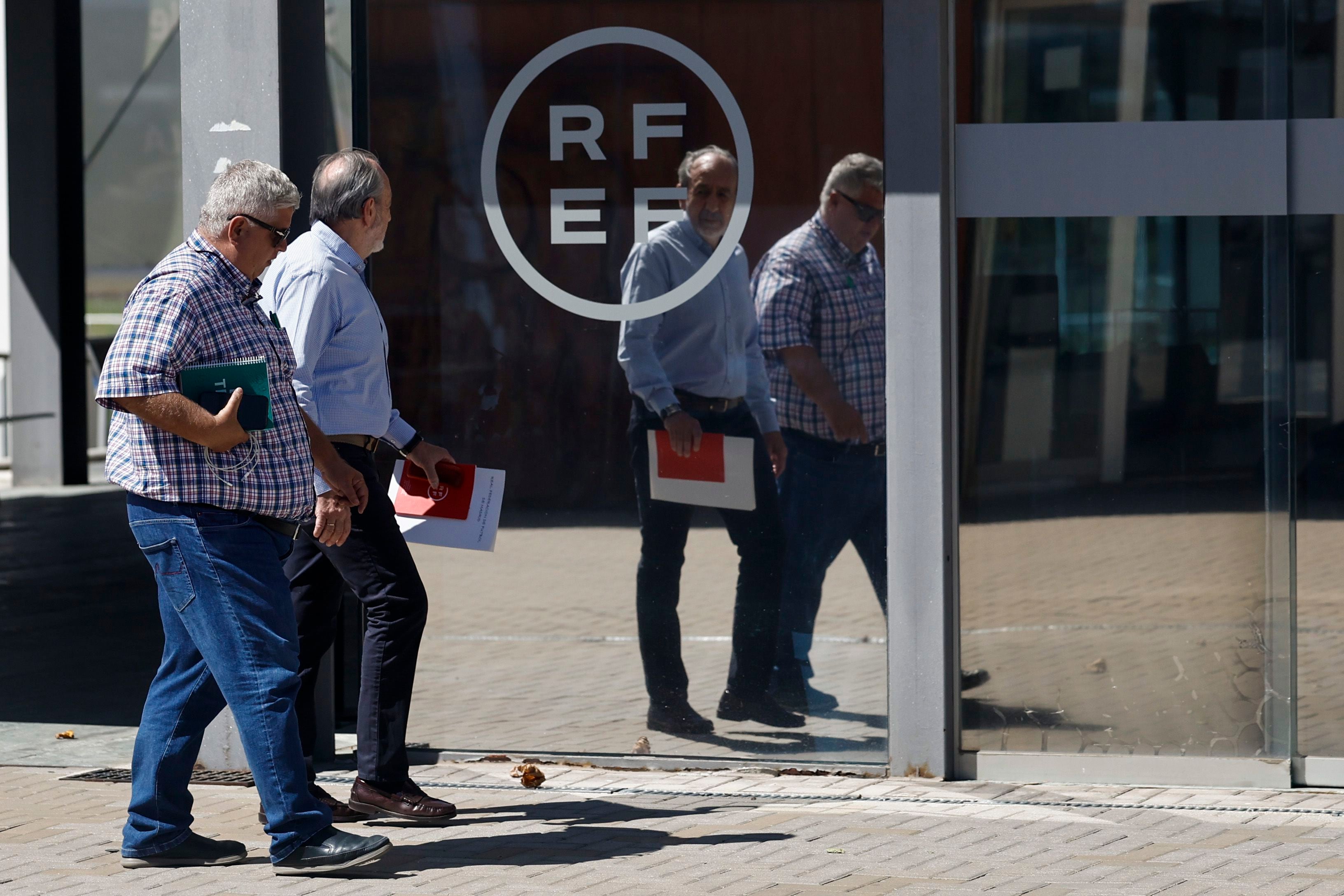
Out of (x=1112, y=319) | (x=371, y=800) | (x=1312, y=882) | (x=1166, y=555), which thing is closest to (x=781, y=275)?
(x=1112, y=319)

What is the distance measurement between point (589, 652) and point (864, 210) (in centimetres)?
169

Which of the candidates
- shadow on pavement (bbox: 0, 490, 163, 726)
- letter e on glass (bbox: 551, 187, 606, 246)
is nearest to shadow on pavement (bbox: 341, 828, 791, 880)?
letter e on glass (bbox: 551, 187, 606, 246)

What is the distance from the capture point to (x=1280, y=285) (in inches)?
205

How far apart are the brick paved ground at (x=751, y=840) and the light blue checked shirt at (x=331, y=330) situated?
1118 mm

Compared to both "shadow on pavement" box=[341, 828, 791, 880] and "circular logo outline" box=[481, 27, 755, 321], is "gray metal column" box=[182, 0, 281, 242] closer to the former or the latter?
"circular logo outline" box=[481, 27, 755, 321]

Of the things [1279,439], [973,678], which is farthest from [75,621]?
[1279,439]

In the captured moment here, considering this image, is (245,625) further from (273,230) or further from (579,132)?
(579,132)

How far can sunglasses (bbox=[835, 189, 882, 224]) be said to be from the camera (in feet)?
17.6

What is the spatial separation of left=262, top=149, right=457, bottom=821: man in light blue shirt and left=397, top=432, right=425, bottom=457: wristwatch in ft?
0.75

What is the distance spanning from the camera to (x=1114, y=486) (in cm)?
534

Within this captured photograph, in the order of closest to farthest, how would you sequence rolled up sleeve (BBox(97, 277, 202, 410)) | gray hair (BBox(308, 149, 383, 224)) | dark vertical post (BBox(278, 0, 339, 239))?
rolled up sleeve (BBox(97, 277, 202, 410)), gray hair (BBox(308, 149, 383, 224)), dark vertical post (BBox(278, 0, 339, 239))

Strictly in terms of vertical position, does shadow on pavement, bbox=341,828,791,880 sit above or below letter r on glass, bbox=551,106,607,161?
below

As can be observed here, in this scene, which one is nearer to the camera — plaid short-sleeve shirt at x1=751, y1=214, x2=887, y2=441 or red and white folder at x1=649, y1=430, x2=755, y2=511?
plaid short-sleeve shirt at x1=751, y1=214, x2=887, y2=441

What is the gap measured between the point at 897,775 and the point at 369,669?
170cm
